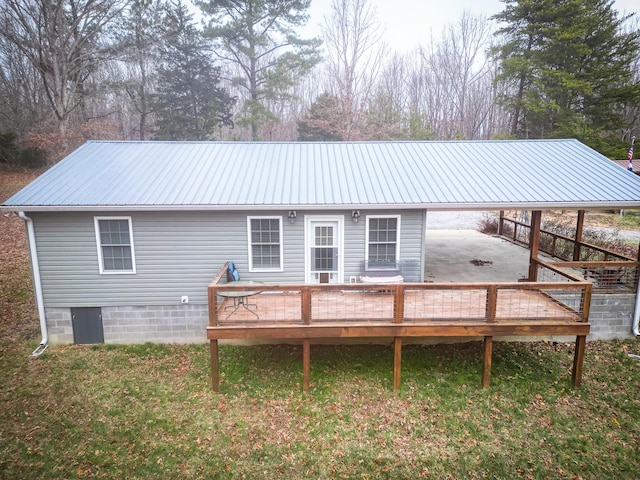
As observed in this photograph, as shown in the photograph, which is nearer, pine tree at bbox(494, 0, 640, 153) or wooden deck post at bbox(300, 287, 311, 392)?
wooden deck post at bbox(300, 287, 311, 392)

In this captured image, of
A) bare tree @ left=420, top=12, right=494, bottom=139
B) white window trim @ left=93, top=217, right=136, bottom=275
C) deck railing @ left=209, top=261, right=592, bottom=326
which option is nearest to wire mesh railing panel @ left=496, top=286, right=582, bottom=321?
deck railing @ left=209, top=261, right=592, bottom=326

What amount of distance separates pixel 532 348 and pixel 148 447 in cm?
813

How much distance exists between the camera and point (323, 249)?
8875mm

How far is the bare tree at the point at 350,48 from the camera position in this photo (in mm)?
25688

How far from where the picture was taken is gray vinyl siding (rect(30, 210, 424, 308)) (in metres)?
8.56

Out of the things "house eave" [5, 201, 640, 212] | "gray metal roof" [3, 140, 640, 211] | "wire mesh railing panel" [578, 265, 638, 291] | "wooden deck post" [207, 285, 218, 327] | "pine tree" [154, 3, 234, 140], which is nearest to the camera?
"wooden deck post" [207, 285, 218, 327]

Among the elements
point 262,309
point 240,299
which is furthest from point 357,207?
point 240,299

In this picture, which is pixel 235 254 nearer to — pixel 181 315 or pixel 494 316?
pixel 181 315

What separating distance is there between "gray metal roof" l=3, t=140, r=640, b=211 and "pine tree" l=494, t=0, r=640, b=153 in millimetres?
15298

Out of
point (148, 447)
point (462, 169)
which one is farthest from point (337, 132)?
point (148, 447)

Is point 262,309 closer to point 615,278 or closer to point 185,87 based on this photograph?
point 615,278

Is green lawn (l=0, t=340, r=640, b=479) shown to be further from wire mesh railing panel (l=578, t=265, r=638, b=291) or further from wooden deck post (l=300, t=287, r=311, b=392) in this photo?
wire mesh railing panel (l=578, t=265, r=638, b=291)

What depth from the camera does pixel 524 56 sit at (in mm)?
24641

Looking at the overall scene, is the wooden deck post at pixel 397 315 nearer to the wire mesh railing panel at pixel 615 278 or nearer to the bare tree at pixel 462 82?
the wire mesh railing panel at pixel 615 278
